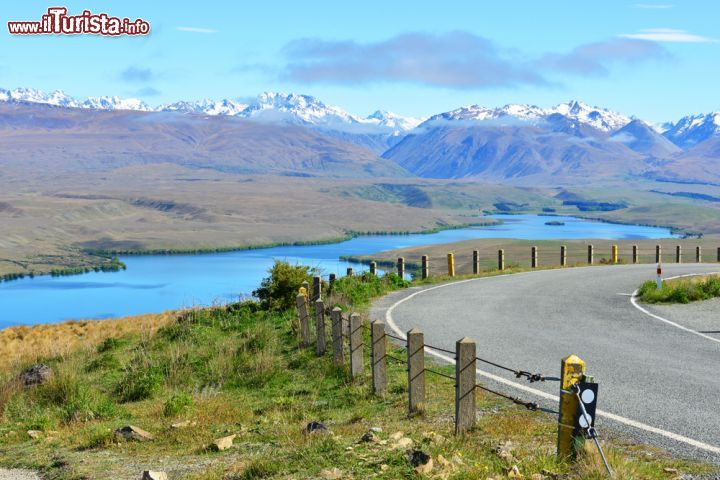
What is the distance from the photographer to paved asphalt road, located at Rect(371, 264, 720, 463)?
353 inches

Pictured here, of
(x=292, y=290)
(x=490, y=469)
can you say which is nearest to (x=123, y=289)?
(x=292, y=290)

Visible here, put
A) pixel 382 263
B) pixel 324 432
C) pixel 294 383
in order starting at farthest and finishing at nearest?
pixel 382 263, pixel 294 383, pixel 324 432

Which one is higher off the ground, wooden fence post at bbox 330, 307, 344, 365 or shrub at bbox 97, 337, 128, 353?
wooden fence post at bbox 330, 307, 344, 365

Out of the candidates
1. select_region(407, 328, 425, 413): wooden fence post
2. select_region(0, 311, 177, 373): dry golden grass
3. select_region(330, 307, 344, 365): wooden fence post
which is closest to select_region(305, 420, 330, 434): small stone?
select_region(407, 328, 425, 413): wooden fence post

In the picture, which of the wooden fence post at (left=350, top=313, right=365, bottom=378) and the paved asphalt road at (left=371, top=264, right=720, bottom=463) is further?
the wooden fence post at (left=350, top=313, right=365, bottom=378)

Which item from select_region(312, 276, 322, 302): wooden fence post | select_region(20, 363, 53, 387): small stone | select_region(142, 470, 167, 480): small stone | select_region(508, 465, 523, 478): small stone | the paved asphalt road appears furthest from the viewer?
select_region(312, 276, 322, 302): wooden fence post

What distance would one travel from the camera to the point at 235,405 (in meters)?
11.6

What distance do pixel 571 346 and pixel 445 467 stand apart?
25.0ft

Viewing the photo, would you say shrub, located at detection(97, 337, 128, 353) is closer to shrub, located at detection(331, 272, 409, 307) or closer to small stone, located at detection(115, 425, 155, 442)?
shrub, located at detection(331, 272, 409, 307)

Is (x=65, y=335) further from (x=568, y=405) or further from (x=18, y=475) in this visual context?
(x=568, y=405)

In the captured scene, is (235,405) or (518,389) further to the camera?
(235,405)

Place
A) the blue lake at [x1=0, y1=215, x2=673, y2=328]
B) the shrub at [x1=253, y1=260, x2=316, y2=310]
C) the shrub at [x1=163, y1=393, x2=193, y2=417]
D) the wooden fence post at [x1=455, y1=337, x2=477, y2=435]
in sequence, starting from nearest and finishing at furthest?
1. the wooden fence post at [x1=455, y1=337, x2=477, y2=435]
2. the shrub at [x1=163, y1=393, x2=193, y2=417]
3. the shrub at [x1=253, y1=260, x2=316, y2=310]
4. the blue lake at [x1=0, y1=215, x2=673, y2=328]

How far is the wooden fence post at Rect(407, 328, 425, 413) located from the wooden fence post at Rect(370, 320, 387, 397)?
3.80 ft

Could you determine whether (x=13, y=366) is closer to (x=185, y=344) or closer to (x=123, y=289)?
(x=185, y=344)
